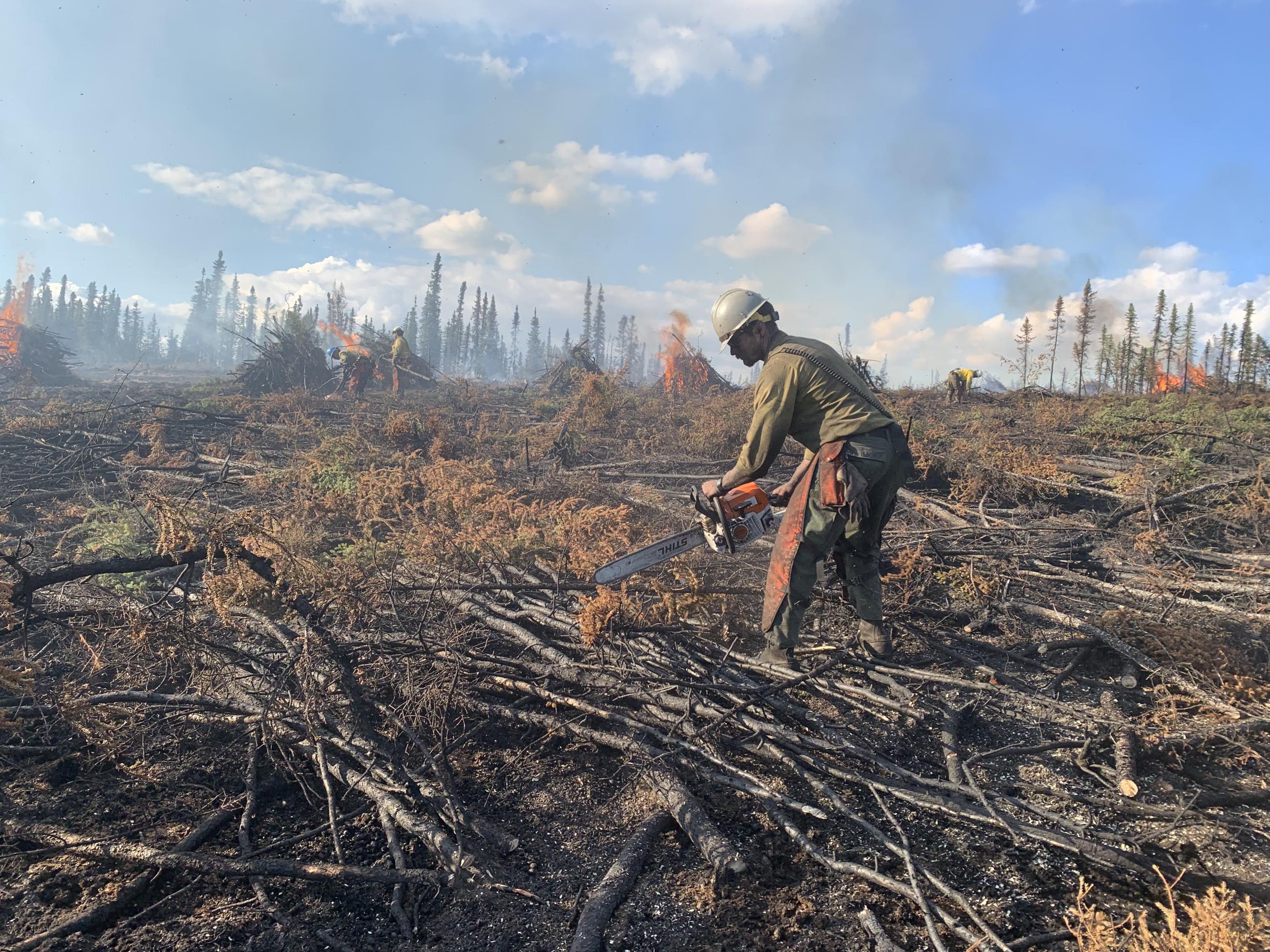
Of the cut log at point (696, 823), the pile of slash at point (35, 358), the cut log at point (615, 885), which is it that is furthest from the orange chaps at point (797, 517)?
the pile of slash at point (35, 358)

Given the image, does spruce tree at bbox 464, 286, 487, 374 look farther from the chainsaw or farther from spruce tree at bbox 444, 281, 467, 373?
the chainsaw

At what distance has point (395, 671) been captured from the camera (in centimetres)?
314

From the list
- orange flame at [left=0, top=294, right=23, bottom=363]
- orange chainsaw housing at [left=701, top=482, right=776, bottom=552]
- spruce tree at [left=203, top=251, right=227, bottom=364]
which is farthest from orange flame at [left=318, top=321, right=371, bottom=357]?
spruce tree at [left=203, top=251, right=227, bottom=364]

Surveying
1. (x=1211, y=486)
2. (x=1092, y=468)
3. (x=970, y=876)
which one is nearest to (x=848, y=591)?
(x=970, y=876)

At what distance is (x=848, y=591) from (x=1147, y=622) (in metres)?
1.87

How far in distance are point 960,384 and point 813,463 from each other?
1501 centimetres

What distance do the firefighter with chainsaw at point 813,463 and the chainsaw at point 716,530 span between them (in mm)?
75

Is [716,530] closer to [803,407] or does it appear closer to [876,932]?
[803,407]

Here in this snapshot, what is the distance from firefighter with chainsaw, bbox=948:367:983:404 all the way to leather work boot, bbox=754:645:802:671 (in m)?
14.7

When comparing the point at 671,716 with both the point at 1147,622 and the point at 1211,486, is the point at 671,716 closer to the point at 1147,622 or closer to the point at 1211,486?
the point at 1147,622

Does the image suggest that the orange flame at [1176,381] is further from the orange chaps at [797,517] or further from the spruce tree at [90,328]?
the spruce tree at [90,328]

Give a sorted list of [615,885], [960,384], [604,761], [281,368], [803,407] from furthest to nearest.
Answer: [281,368] < [960,384] < [803,407] < [604,761] < [615,885]

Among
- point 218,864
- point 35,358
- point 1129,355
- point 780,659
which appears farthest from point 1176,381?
point 35,358

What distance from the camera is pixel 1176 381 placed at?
30922 mm
